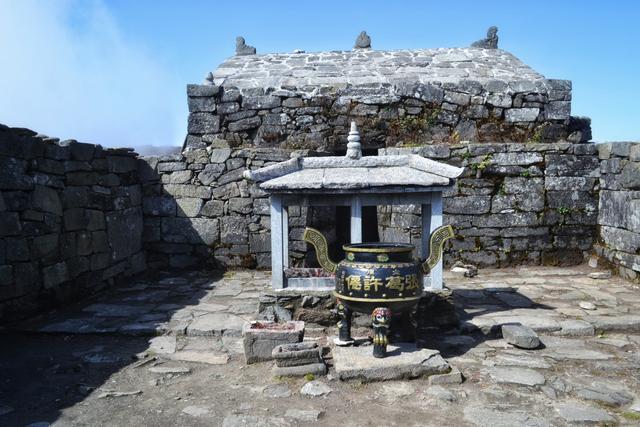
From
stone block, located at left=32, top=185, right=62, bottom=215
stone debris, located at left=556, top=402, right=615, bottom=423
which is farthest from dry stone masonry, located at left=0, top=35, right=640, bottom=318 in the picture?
stone debris, located at left=556, top=402, right=615, bottom=423

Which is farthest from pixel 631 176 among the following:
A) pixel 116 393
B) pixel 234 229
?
pixel 116 393

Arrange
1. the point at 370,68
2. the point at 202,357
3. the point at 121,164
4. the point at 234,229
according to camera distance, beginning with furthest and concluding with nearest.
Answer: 1. the point at 370,68
2. the point at 234,229
3. the point at 121,164
4. the point at 202,357

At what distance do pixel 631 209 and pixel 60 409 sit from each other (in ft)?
25.6

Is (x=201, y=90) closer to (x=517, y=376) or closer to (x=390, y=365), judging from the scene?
(x=390, y=365)

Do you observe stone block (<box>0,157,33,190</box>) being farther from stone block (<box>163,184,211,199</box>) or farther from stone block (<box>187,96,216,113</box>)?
stone block (<box>187,96,216,113</box>)

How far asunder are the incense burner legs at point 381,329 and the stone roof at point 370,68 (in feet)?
18.9

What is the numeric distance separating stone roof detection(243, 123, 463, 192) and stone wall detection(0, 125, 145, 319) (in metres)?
2.84

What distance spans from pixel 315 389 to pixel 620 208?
6.29 m

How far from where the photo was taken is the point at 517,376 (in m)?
4.11

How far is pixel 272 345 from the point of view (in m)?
4.55

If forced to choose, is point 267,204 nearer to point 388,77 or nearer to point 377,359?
point 388,77

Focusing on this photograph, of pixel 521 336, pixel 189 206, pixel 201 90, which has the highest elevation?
pixel 201 90

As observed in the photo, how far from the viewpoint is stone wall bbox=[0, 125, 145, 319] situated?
5609 millimetres

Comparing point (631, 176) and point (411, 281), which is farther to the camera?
point (631, 176)
